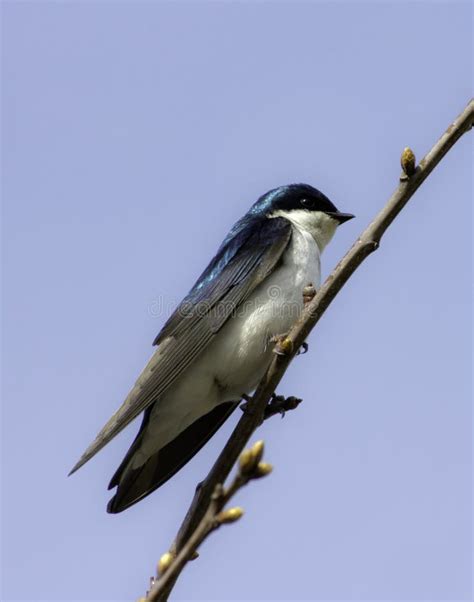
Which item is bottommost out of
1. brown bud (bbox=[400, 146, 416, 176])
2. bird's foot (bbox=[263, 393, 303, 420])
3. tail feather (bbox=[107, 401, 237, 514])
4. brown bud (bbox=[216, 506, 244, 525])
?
tail feather (bbox=[107, 401, 237, 514])

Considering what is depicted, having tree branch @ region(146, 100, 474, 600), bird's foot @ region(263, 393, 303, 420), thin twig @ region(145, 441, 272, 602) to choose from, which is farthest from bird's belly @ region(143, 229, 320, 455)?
thin twig @ region(145, 441, 272, 602)

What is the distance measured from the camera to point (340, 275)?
284 cm

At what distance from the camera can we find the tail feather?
430 cm

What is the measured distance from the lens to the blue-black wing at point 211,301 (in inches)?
167

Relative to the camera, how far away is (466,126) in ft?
8.80

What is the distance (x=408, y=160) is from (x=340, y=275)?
386 millimetres

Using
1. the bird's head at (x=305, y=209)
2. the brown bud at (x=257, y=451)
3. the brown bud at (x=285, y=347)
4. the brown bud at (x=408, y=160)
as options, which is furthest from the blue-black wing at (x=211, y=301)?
the brown bud at (x=257, y=451)

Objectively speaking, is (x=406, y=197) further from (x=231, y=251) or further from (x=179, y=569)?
(x=231, y=251)

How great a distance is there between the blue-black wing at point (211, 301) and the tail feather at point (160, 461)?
34cm

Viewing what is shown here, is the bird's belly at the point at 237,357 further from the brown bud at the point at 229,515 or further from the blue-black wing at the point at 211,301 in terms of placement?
the brown bud at the point at 229,515

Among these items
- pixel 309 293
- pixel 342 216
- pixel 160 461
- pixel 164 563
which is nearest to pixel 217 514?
pixel 164 563

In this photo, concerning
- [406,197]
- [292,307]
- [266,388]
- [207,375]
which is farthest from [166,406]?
[406,197]

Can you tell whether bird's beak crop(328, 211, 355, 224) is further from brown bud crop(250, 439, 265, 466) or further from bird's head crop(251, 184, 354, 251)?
brown bud crop(250, 439, 265, 466)

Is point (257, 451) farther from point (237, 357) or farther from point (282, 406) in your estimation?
point (237, 357)
